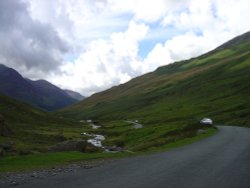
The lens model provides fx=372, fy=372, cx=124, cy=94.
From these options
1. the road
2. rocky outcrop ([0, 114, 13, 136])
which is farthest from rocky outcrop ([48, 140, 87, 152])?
rocky outcrop ([0, 114, 13, 136])

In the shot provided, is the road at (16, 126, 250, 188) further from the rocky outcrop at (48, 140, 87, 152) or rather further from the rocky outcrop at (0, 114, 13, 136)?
the rocky outcrop at (0, 114, 13, 136)

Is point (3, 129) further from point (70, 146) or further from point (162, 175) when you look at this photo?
point (162, 175)

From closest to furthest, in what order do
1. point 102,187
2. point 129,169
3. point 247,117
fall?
point 102,187 → point 129,169 → point 247,117

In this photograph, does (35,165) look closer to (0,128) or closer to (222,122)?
(0,128)

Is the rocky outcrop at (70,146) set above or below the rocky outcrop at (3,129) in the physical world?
below

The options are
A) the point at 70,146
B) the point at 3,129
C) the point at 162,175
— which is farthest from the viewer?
the point at 3,129

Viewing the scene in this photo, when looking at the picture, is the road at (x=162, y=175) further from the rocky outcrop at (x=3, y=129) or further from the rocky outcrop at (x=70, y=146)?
the rocky outcrop at (x=3, y=129)

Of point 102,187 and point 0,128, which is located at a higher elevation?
point 0,128

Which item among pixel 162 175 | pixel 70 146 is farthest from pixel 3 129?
pixel 162 175

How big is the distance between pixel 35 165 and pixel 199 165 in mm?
13729

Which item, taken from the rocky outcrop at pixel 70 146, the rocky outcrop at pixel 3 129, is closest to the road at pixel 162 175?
the rocky outcrop at pixel 70 146

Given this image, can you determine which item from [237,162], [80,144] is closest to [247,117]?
[80,144]

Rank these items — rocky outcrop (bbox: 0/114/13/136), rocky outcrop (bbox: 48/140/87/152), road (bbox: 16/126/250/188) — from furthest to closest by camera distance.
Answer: rocky outcrop (bbox: 0/114/13/136) → rocky outcrop (bbox: 48/140/87/152) → road (bbox: 16/126/250/188)

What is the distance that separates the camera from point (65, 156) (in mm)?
36781
